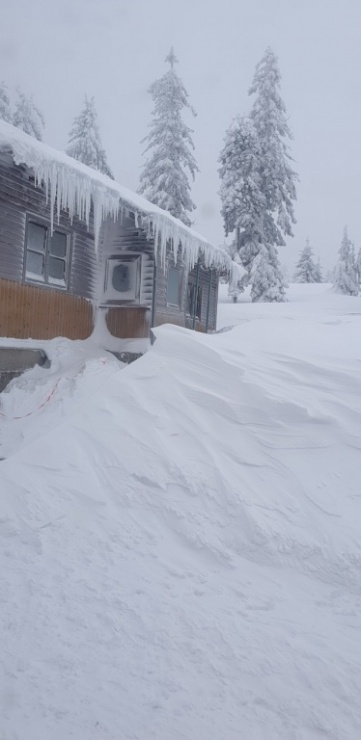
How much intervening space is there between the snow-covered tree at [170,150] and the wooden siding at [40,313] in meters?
16.1

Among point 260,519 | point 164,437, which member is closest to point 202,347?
point 164,437

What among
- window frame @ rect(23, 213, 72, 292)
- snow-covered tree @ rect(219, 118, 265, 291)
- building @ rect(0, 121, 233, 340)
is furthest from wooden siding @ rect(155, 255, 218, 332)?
snow-covered tree @ rect(219, 118, 265, 291)

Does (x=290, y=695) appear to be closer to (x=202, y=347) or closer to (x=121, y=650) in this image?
(x=121, y=650)

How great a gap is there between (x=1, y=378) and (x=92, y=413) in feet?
15.2

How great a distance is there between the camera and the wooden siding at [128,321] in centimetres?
1304

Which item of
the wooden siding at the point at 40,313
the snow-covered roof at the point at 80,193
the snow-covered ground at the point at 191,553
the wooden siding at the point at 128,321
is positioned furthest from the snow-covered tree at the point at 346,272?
the snow-covered ground at the point at 191,553

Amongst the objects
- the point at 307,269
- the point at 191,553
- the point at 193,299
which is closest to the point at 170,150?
the point at 193,299

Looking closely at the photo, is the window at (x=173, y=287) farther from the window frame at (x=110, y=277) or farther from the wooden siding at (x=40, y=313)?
the wooden siding at (x=40, y=313)

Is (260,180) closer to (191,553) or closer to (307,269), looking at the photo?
(191,553)

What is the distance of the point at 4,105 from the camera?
27078 millimetres

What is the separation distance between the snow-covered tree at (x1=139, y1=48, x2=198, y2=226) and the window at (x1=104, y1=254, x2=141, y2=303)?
46.6 feet

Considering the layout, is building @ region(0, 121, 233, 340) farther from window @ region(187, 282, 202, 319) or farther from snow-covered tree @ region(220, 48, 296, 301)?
snow-covered tree @ region(220, 48, 296, 301)

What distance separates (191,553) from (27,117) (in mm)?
30821

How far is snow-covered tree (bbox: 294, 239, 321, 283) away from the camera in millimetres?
58781
